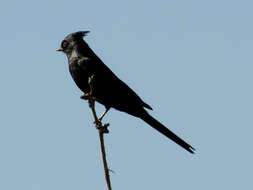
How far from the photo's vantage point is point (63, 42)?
→ 24.5ft

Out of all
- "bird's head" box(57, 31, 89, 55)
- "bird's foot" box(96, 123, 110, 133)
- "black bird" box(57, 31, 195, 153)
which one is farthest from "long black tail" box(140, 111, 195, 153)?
"bird's foot" box(96, 123, 110, 133)

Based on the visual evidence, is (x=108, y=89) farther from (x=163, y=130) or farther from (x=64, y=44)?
(x=64, y=44)

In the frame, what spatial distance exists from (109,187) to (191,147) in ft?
11.1

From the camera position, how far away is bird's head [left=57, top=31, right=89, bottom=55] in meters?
7.23

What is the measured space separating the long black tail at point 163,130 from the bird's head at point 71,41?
1.50 meters

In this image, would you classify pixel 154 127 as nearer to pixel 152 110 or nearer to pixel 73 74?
pixel 152 110

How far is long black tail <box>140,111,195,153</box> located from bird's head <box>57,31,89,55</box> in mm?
1503

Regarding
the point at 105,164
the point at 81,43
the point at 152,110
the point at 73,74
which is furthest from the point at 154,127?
the point at 105,164

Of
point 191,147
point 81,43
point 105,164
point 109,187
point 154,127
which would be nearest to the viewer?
point 109,187

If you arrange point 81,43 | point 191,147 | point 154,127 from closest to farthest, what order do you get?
point 191,147 < point 154,127 < point 81,43

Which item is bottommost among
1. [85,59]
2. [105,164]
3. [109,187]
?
[109,187]

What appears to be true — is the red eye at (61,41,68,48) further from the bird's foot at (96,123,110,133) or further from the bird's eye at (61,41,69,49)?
the bird's foot at (96,123,110,133)

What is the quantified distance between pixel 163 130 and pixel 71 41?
2.00 metres

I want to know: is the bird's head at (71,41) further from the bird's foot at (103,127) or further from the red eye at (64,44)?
the bird's foot at (103,127)
